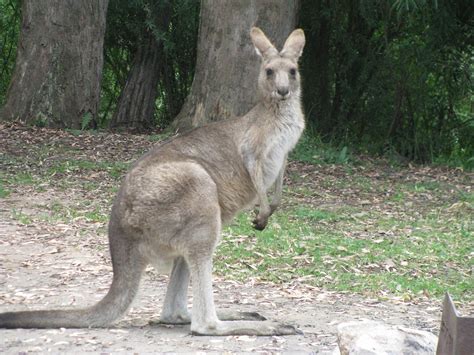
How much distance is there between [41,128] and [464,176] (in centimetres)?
505

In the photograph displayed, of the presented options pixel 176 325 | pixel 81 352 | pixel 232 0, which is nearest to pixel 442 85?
pixel 232 0

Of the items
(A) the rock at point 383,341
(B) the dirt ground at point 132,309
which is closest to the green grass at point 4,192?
(B) the dirt ground at point 132,309

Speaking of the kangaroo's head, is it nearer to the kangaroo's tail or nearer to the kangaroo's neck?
the kangaroo's neck

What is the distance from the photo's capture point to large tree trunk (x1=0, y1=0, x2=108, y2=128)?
11.3 metres

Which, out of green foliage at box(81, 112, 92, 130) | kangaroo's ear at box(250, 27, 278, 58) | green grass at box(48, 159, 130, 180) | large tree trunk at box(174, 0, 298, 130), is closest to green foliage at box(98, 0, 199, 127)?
green foliage at box(81, 112, 92, 130)

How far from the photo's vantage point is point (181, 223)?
5.00m

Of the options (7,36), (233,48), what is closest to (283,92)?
(233,48)

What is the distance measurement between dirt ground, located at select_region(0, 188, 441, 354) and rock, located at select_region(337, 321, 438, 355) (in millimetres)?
662

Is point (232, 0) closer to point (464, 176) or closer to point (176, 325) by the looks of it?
point (464, 176)

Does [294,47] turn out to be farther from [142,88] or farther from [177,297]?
[142,88]

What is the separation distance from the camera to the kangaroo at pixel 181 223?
16.4 ft

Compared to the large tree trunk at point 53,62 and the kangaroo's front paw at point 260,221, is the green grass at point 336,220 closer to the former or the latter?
the large tree trunk at point 53,62

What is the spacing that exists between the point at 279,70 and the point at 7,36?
31.1ft

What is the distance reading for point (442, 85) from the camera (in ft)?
41.8
